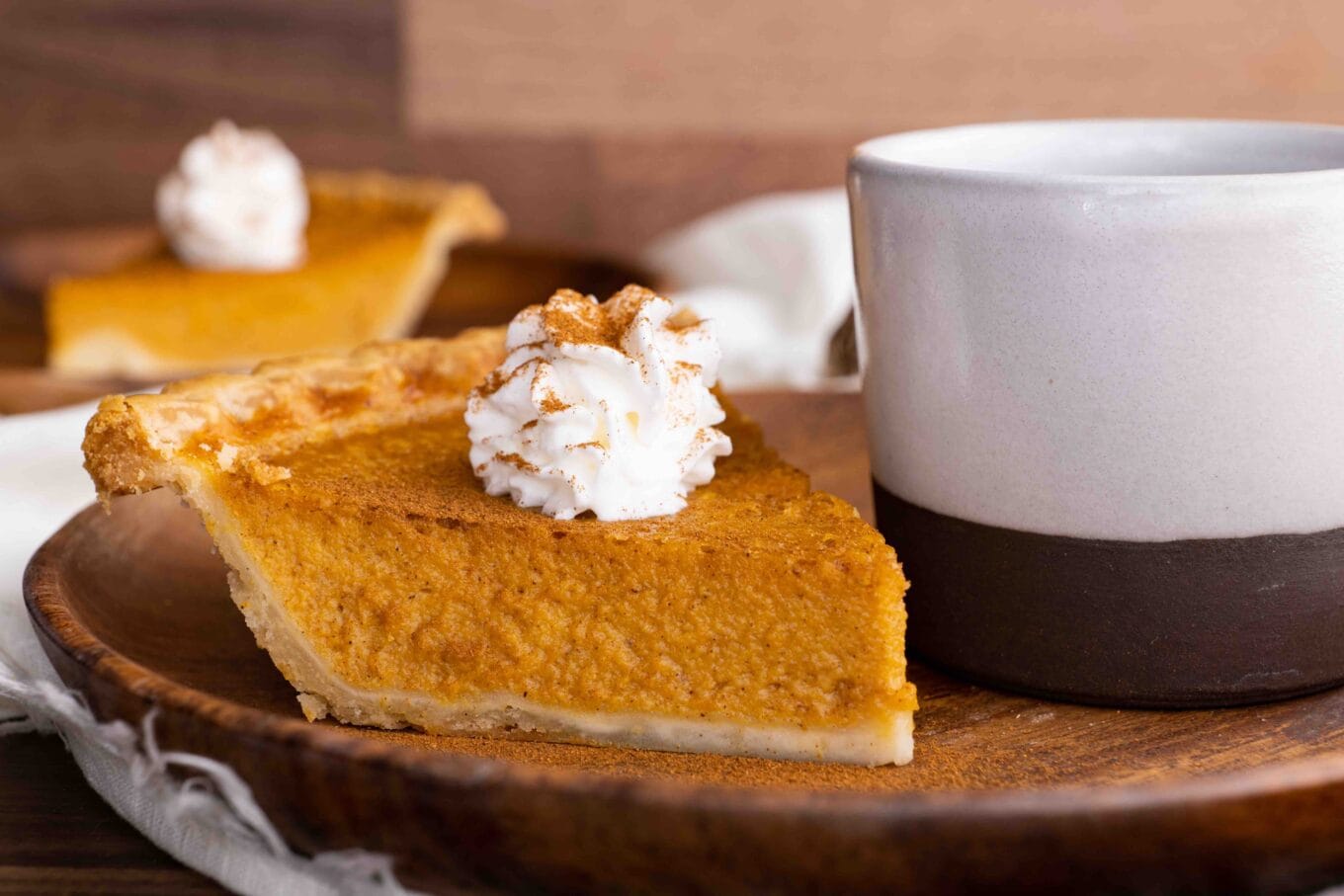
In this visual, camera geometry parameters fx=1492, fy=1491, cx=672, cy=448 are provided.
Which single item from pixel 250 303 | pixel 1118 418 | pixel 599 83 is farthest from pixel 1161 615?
pixel 599 83

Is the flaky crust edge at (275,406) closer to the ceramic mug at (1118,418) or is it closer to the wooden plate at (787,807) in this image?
the wooden plate at (787,807)

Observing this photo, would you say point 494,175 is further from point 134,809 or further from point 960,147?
point 134,809

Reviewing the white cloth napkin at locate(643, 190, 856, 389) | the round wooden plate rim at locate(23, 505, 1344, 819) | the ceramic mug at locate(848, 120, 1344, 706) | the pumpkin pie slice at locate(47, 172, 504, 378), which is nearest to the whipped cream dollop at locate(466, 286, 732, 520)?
the ceramic mug at locate(848, 120, 1344, 706)

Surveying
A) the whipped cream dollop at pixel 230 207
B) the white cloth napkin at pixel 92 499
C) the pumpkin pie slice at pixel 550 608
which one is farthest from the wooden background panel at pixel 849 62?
the pumpkin pie slice at pixel 550 608

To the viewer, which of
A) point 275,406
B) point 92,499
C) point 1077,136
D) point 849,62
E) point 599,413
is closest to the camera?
point 599,413

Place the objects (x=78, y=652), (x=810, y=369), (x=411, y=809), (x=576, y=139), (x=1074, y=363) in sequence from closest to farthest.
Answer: (x=411, y=809) < (x=78, y=652) < (x=1074, y=363) < (x=810, y=369) < (x=576, y=139)

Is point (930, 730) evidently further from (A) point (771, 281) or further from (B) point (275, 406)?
(A) point (771, 281)

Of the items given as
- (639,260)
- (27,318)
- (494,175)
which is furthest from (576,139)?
(27,318)
